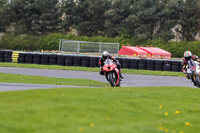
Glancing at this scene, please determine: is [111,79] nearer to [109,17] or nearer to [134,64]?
[134,64]

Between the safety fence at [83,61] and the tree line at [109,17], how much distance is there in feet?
82.9

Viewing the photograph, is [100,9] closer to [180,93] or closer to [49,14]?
[49,14]

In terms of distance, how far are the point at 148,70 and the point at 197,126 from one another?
20050mm

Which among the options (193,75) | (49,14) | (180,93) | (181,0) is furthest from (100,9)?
(180,93)

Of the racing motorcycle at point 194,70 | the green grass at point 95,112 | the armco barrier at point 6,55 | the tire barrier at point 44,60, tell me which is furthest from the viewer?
the armco barrier at point 6,55

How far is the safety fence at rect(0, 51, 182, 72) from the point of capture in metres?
28.0

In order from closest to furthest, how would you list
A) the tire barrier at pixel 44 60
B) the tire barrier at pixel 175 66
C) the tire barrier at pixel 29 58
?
the tire barrier at pixel 175 66 < the tire barrier at pixel 44 60 < the tire barrier at pixel 29 58

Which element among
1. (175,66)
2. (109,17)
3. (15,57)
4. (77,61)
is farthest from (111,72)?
(109,17)

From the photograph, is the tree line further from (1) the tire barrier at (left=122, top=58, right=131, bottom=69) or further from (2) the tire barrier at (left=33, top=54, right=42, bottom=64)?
(2) the tire barrier at (left=33, top=54, right=42, bottom=64)

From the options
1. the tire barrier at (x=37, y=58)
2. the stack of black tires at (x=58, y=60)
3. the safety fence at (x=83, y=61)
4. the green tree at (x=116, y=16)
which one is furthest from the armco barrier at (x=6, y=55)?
A: the green tree at (x=116, y=16)

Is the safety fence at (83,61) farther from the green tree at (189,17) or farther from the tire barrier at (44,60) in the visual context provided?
the green tree at (189,17)

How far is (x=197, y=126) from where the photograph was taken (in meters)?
7.92

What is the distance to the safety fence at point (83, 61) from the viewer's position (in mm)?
28047

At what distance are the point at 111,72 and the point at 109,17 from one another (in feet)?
149
